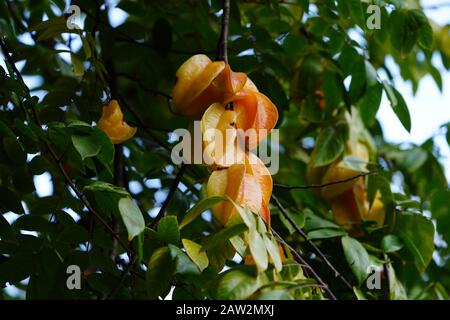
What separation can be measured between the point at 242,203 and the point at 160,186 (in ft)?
2.25

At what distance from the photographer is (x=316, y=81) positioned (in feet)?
5.80

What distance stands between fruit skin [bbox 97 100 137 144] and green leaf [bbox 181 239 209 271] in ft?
1.27

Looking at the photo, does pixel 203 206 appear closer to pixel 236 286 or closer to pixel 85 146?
pixel 236 286

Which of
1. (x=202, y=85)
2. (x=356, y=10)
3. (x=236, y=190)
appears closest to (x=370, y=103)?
(x=356, y=10)

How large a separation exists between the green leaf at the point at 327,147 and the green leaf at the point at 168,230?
2.37ft

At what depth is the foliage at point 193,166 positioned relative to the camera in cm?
100

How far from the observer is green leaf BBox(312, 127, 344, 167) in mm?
1663

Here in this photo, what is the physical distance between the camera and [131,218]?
0.93 metres

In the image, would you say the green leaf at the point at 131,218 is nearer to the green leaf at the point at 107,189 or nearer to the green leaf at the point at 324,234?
Result: the green leaf at the point at 107,189

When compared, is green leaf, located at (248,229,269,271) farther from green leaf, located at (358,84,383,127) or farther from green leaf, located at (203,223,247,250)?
green leaf, located at (358,84,383,127)

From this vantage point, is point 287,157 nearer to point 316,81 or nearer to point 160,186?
point 316,81

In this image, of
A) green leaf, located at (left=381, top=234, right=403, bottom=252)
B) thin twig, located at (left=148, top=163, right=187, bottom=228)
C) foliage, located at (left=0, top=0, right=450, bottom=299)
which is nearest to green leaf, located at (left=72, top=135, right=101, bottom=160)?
foliage, located at (left=0, top=0, right=450, bottom=299)

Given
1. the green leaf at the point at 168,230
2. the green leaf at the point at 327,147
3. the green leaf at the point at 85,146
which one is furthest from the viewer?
the green leaf at the point at 327,147

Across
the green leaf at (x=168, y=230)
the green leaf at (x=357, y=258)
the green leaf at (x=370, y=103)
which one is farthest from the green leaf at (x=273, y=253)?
the green leaf at (x=370, y=103)
